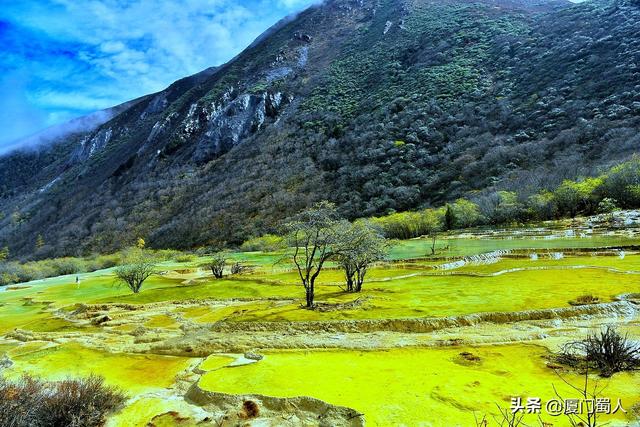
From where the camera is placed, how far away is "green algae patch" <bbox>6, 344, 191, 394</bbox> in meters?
11.5

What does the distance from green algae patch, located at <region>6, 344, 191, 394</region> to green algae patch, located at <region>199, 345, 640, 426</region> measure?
72.1 inches

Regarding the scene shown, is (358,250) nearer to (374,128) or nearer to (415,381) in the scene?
(415,381)

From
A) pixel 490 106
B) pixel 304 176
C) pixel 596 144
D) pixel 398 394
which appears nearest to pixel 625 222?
pixel 596 144

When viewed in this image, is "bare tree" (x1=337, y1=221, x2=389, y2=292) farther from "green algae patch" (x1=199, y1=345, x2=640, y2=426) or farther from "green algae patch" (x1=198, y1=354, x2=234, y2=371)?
"green algae patch" (x1=199, y1=345, x2=640, y2=426)

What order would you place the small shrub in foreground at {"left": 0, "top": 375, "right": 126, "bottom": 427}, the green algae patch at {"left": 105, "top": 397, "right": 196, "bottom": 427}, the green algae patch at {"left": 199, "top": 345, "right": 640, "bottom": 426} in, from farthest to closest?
1. the green algae patch at {"left": 105, "top": 397, "right": 196, "bottom": 427}
2. the green algae patch at {"left": 199, "top": 345, "right": 640, "bottom": 426}
3. the small shrub in foreground at {"left": 0, "top": 375, "right": 126, "bottom": 427}

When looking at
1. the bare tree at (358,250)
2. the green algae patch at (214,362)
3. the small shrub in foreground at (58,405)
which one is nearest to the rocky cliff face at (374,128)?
the bare tree at (358,250)

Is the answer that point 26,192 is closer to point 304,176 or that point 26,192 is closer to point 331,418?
point 304,176

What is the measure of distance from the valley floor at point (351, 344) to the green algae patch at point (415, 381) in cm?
5

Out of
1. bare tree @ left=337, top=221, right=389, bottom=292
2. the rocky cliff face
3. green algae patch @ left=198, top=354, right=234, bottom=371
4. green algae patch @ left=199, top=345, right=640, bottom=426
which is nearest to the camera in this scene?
green algae patch @ left=199, top=345, right=640, bottom=426

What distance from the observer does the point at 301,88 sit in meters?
141

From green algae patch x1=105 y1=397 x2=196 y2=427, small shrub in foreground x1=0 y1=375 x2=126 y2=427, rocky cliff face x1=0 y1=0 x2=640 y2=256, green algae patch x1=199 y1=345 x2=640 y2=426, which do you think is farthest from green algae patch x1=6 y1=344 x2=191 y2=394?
rocky cliff face x1=0 y1=0 x2=640 y2=256

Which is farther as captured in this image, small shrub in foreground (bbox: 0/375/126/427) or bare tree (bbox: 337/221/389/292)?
bare tree (bbox: 337/221/389/292)

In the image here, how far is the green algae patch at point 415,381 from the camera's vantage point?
814 cm

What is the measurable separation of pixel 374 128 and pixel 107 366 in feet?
317
